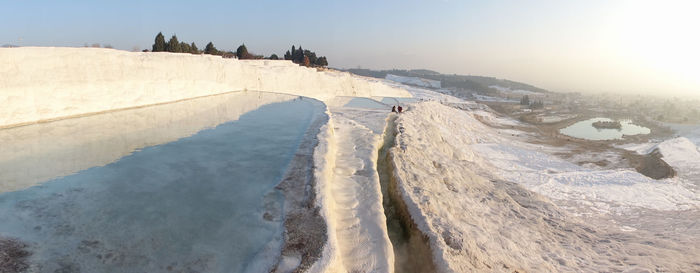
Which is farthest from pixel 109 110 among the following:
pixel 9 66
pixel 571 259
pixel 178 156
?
pixel 571 259

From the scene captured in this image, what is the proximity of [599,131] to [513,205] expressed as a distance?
3590 cm

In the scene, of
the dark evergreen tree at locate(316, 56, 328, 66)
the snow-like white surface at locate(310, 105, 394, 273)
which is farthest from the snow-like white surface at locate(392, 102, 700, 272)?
the dark evergreen tree at locate(316, 56, 328, 66)

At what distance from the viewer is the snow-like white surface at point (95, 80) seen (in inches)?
358

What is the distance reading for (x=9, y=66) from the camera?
→ 9180 millimetres

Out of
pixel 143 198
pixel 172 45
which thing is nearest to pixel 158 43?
pixel 172 45

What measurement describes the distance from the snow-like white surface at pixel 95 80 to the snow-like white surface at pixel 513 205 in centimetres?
1057

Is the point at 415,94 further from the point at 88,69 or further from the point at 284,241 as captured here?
the point at 284,241

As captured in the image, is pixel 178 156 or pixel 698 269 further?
pixel 178 156

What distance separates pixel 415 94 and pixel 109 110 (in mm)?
36325

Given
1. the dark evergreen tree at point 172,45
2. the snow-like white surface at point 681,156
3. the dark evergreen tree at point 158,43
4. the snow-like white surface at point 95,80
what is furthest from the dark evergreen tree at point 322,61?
the snow-like white surface at point 681,156

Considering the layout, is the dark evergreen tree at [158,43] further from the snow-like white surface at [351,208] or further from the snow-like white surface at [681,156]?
the snow-like white surface at [681,156]

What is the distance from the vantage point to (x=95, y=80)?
1155 cm

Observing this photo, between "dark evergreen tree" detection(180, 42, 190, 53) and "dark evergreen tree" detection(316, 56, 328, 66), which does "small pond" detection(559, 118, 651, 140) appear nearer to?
"dark evergreen tree" detection(316, 56, 328, 66)

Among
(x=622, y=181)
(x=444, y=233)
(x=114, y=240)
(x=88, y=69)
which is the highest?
(x=88, y=69)
